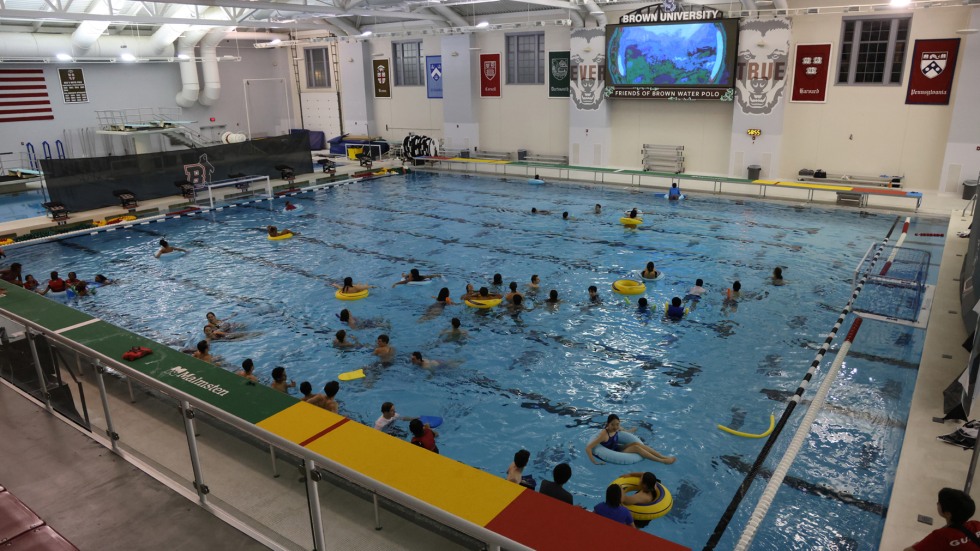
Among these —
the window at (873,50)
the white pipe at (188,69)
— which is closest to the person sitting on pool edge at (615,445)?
the window at (873,50)

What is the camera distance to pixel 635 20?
23.2 m

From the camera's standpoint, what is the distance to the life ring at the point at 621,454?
7363 millimetres

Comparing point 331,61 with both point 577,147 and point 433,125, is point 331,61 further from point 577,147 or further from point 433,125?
point 577,147

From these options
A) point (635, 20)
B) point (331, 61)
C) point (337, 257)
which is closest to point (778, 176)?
point (635, 20)

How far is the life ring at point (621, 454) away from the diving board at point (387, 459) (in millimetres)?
2451

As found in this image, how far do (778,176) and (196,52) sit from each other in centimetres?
2676

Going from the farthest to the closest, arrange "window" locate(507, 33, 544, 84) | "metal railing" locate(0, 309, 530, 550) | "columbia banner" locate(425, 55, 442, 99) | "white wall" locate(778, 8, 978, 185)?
"columbia banner" locate(425, 55, 442, 99)
"window" locate(507, 33, 544, 84)
"white wall" locate(778, 8, 978, 185)
"metal railing" locate(0, 309, 530, 550)

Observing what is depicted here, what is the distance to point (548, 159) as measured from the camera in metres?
27.6

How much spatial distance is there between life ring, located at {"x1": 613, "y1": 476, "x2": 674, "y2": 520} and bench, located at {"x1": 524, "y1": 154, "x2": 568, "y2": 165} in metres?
21.5

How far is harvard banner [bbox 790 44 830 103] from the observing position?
67.1 feet

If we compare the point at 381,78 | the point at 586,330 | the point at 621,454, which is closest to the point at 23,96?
the point at 381,78

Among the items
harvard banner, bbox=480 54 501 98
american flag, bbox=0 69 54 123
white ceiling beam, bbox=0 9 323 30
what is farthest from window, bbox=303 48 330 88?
american flag, bbox=0 69 54 123

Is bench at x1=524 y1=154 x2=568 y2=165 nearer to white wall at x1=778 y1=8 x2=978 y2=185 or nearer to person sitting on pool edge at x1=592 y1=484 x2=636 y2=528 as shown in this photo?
white wall at x1=778 y1=8 x2=978 y2=185

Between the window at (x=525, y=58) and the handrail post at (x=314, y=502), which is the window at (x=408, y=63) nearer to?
the window at (x=525, y=58)
